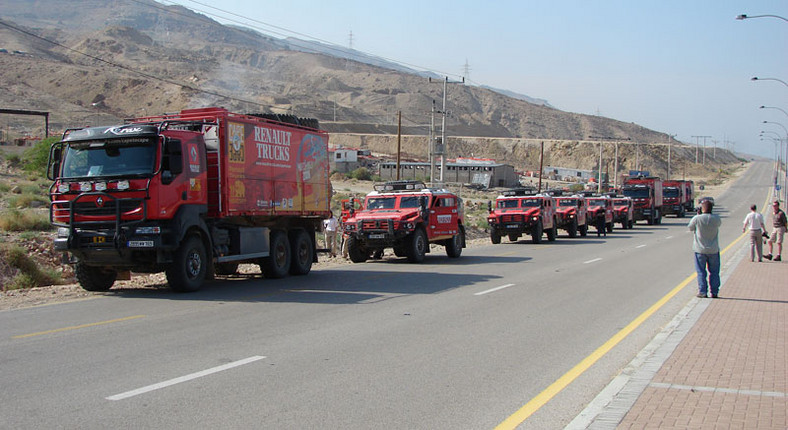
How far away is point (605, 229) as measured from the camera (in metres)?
41.1

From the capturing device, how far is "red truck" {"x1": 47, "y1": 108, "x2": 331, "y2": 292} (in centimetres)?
1355

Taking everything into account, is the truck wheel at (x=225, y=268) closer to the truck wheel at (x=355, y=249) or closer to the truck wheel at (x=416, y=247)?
the truck wheel at (x=355, y=249)

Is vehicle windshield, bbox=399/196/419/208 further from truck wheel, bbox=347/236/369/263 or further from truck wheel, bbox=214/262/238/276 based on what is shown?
truck wheel, bbox=214/262/238/276

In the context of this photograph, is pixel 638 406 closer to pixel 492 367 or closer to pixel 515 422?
pixel 515 422

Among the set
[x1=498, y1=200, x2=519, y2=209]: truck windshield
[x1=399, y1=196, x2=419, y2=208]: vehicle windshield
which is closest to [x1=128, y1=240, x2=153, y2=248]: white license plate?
[x1=399, y1=196, x2=419, y2=208]: vehicle windshield

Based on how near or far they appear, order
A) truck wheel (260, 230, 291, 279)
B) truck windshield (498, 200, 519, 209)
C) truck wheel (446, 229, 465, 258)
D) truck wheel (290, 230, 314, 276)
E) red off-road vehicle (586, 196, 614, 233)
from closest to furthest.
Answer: truck wheel (260, 230, 291, 279)
truck wheel (290, 230, 314, 276)
truck wheel (446, 229, 465, 258)
truck windshield (498, 200, 519, 209)
red off-road vehicle (586, 196, 614, 233)

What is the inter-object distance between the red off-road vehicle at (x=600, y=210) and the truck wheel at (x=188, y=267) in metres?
29.7

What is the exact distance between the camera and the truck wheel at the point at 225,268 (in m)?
18.1

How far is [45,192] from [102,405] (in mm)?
34891

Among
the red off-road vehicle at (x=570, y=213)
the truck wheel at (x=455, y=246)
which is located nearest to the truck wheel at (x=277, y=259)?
the truck wheel at (x=455, y=246)

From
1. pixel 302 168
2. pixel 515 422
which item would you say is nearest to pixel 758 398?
pixel 515 422

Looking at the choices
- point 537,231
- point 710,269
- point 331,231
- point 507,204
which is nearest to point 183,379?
point 710,269

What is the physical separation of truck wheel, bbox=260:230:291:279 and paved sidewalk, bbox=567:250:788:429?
9391mm

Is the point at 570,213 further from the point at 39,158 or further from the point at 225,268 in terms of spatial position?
the point at 39,158
